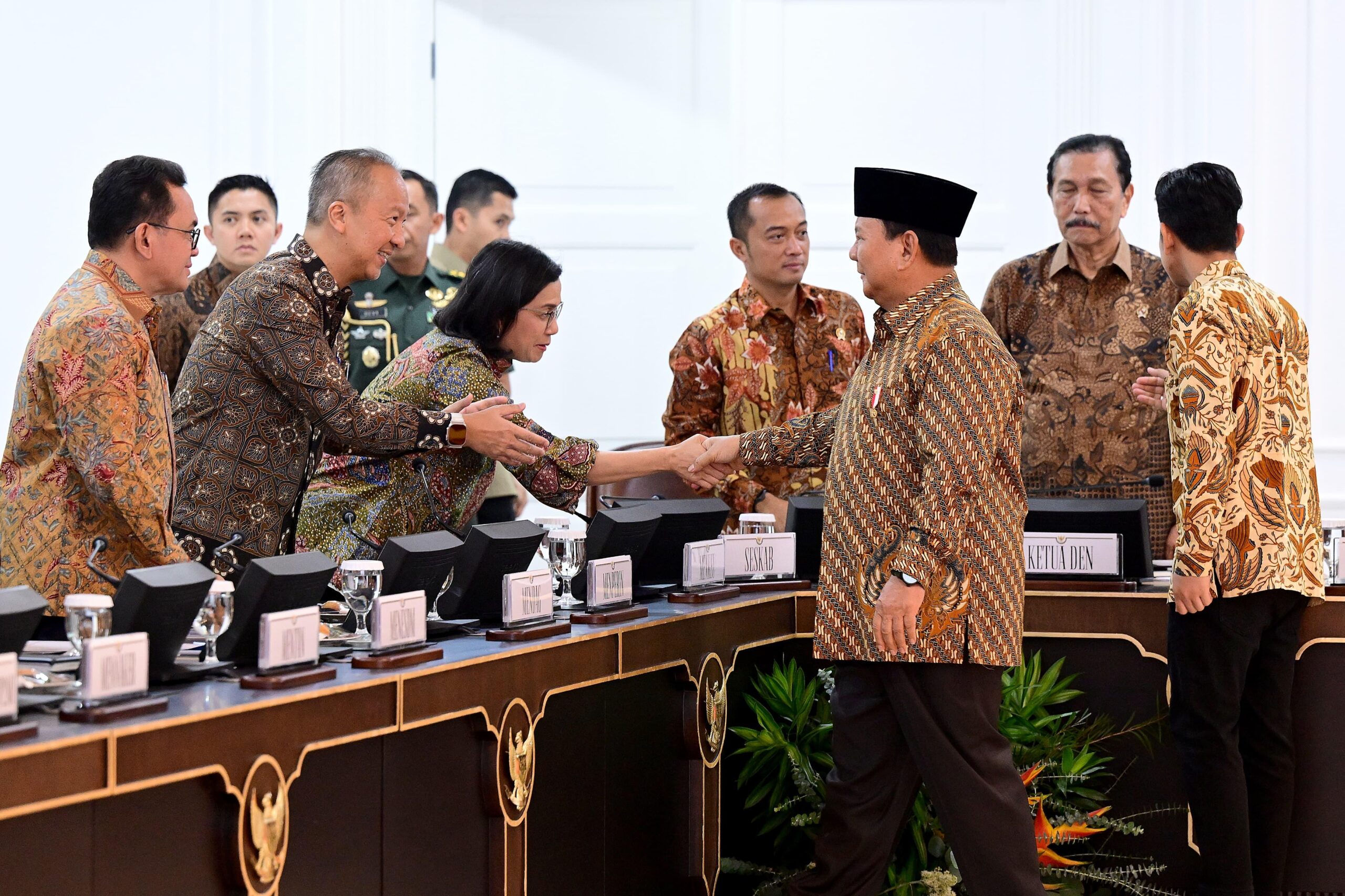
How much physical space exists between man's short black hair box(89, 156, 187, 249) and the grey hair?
317 mm

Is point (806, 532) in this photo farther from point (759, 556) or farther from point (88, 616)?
point (88, 616)

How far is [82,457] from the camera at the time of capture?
7.01ft

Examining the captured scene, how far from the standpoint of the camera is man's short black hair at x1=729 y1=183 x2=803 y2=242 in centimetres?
361

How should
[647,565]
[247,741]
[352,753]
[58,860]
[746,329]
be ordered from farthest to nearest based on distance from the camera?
[746,329]
[647,565]
[352,753]
[247,741]
[58,860]

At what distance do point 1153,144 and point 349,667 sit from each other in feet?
12.2

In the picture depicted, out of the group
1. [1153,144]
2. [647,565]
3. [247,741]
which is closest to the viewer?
[247,741]

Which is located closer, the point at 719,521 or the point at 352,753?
the point at 352,753

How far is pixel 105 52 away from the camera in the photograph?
4.89 metres

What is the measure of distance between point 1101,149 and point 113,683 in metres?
2.83

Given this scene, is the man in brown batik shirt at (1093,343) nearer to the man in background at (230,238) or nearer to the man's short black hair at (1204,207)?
the man's short black hair at (1204,207)

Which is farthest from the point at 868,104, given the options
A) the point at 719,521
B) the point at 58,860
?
the point at 58,860

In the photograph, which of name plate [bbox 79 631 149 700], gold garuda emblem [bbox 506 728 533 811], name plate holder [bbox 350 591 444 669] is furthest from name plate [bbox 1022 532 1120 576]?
name plate [bbox 79 631 149 700]

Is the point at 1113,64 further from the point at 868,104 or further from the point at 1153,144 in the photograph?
the point at 868,104

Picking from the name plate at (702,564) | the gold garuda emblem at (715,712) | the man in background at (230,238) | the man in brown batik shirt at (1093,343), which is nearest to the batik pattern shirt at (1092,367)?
the man in brown batik shirt at (1093,343)
